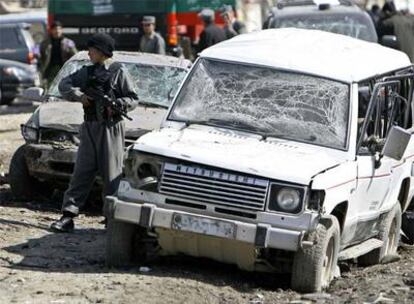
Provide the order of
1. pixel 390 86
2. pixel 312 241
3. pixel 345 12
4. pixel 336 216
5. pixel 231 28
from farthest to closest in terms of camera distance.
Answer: pixel 231 28 < pixel 345 12 < pixel 390 86 < pixel 336 216 < pixel 312 241

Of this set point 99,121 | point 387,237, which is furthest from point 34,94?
point 387,237

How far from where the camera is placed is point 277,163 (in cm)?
824

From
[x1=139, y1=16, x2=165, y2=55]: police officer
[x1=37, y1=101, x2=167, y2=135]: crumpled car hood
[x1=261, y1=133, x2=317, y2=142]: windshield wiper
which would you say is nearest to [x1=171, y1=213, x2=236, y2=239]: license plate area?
[x1=261, y1=133, x2=317, y2=142]: windshield wiper

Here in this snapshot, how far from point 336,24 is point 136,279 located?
9.94 metres

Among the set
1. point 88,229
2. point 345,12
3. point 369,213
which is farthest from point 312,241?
point 345,12

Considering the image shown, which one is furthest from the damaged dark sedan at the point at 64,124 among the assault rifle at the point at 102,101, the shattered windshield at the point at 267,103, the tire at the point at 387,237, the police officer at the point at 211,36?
the police officer at the point at 211,36

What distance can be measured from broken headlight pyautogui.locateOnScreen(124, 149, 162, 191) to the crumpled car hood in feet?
9.78

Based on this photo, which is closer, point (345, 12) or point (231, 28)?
point (345, 12)

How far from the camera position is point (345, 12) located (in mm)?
17609

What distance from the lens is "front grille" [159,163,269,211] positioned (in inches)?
318

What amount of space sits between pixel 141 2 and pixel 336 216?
1555 cm

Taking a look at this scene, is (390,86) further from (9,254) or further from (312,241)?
(9,254)

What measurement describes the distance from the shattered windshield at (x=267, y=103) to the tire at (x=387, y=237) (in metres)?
1.30

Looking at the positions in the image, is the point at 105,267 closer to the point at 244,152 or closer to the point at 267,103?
the point at 244,152
